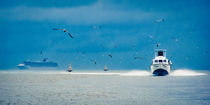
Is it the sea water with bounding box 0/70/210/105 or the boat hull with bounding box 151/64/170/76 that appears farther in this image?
the boat hull with bounding box 151/64/170/76

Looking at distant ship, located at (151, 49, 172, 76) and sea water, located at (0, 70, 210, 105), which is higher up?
distant ship, located at (151, 49, 172, 76)

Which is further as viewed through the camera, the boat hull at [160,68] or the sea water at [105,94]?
the boat hull at [160,68]

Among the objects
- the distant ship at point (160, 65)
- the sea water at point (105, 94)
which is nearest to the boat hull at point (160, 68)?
the distant ship at point (160, 65)

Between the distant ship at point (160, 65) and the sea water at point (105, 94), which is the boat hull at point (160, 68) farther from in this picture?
the sea water at point (105, 94)

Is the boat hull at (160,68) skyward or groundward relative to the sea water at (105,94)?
skyward

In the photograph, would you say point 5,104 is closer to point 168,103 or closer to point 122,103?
point 122,103

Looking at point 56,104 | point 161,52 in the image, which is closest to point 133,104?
point 56,104

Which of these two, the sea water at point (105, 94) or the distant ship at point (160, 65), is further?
the distant ship at point (160, 65)

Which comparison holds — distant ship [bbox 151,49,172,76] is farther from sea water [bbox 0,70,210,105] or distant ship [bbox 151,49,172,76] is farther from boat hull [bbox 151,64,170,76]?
sea water [bbox 0,70,210,105]

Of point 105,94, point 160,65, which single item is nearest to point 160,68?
point 160,65

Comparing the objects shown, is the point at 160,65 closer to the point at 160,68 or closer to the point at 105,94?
the point at 160,68

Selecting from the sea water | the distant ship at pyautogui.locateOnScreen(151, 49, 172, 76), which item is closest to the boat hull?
the distant ship at pyautogui.locateOnScreen(151, 49, 172, 76)

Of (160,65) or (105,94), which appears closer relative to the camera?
(105,94)

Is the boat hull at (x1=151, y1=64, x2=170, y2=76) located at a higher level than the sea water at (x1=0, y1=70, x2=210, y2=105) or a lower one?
higher
